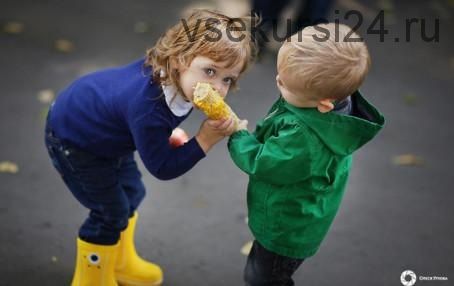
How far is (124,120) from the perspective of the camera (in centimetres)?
248

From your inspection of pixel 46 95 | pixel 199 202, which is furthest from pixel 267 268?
pixel 46 95

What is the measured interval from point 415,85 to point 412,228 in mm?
1917

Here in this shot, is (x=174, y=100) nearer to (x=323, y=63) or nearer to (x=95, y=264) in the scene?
(x=323, y=63)

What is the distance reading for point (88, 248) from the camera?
111 inches

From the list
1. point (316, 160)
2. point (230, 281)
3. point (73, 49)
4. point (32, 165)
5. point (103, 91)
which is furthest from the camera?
point (73, 49)

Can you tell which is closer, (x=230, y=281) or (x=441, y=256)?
(x=230, y=281)

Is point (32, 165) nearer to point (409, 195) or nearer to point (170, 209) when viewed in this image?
point (170, 209)

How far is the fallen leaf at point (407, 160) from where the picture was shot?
14.3 feet

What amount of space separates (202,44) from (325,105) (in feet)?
1.53

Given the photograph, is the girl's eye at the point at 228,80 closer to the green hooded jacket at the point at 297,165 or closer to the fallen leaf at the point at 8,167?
the green hooded jacket at the point at 297,165

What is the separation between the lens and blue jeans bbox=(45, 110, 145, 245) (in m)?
2.61

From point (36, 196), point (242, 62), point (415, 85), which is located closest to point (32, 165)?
point (36, 196)

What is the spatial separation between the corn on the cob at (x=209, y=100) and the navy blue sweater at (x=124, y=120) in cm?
17
